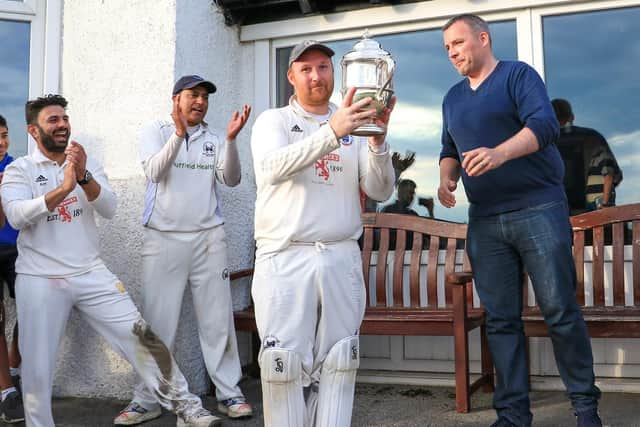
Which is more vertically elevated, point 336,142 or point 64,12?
point 64,12

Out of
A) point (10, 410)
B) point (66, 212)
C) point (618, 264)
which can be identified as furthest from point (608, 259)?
point (10, 410)

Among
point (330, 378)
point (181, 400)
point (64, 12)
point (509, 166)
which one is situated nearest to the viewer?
point (330, 378)

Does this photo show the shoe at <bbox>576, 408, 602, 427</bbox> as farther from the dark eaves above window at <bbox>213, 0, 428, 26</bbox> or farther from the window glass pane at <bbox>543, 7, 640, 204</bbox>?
the dark eaves above window at <bbox>213, 0, 428, 26</bbox>

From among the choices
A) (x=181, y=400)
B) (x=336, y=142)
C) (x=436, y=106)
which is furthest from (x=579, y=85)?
(x=181, y=400)

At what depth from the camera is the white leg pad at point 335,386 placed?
2359mm

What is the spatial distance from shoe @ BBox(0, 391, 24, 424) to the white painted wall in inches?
23.0

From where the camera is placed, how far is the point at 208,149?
3998mm

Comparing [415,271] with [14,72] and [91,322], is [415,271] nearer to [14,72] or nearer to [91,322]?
[91,322]

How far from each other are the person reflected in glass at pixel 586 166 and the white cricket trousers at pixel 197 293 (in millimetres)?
2332

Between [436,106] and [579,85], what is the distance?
0.98 m

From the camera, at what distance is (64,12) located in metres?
4.75

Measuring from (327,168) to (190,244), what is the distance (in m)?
1.68

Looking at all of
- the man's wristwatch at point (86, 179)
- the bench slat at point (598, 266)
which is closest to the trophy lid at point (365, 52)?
the man's wristwatch at point (86, 179)

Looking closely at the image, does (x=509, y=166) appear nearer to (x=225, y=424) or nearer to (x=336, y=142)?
(x=336, y=142)
